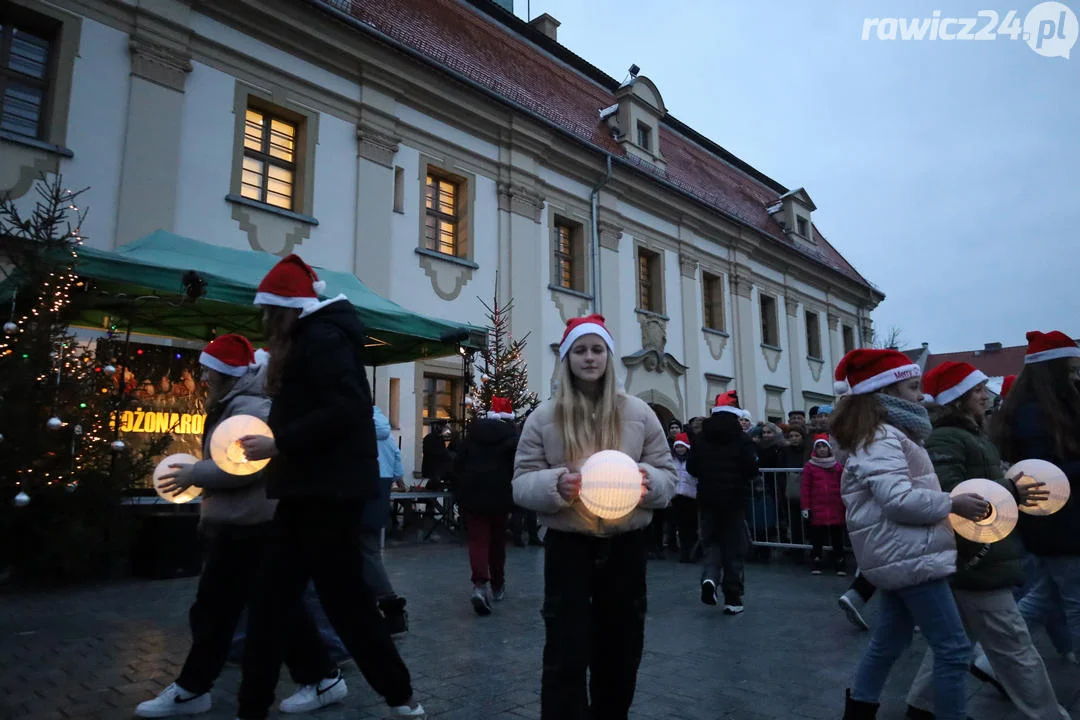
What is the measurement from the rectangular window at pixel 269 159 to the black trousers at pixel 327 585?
10141mm

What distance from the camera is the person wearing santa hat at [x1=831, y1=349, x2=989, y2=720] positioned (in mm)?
2850

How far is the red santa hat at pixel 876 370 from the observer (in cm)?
315

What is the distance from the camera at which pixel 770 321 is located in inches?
961

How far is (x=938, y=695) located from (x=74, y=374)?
754cm

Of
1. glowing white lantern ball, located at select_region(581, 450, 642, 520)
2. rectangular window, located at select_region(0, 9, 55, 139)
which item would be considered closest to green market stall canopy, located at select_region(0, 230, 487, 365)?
rectangular window, located at select_region(0, 9, 55, 139)

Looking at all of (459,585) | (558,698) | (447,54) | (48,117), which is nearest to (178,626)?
(459,585)

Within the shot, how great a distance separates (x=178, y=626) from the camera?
17.6 ft

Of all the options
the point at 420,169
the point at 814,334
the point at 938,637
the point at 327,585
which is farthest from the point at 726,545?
the point at 814,334

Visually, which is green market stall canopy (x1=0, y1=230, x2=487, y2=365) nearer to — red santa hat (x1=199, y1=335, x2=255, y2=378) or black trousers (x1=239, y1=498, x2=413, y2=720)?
red santa hat (x1=199, y1=335, x2=255, y2=378)

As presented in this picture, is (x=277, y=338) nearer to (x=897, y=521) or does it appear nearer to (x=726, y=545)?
(x=897, y=521)

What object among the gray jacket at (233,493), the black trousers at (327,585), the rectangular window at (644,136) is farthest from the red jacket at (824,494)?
the rectangular window at (644,136)

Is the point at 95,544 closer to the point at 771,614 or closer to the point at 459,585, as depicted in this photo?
the point at 459,585

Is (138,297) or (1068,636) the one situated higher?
(138,297)

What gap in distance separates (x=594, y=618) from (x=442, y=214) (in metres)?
13.0
